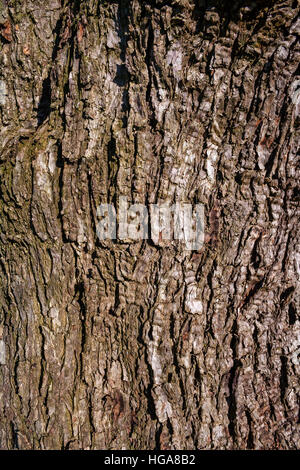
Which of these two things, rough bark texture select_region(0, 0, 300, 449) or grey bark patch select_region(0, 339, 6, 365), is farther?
grey bark patch select_region(0, 339, 6, 365)

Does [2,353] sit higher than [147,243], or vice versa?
[147,243]

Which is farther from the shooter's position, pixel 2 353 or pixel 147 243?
pixel 2 353

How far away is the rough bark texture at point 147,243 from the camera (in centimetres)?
163

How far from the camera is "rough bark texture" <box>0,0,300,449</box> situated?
64.1 inches

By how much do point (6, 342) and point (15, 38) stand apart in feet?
5.01

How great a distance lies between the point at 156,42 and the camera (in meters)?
1.58

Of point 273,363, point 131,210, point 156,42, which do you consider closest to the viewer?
point 156,42

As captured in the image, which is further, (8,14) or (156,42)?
(8,14)

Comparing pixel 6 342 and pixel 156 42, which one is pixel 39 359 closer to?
pixel 6 342

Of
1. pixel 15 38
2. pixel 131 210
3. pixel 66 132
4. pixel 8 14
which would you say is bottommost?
pixel 131 210

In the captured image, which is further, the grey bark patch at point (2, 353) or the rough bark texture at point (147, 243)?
the grey bark patch at point (2, 353)

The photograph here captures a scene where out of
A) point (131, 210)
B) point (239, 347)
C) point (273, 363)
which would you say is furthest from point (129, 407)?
point (131, 210)

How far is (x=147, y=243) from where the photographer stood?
1701 millimetres

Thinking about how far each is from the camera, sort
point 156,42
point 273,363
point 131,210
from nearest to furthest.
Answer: point 156,42
point 131,210
point 273,363
